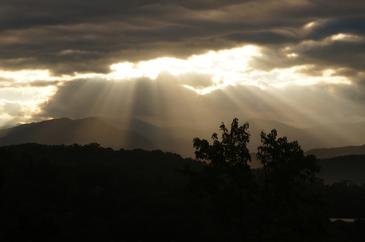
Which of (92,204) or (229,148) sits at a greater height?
(229,148)

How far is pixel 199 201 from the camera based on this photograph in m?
71.1

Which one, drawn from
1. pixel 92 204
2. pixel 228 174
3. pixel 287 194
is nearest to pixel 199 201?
pixel 228 174

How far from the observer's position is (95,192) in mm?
180000

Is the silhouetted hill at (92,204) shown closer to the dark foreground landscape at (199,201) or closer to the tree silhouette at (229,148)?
the dark foreground landscape at (199,201)

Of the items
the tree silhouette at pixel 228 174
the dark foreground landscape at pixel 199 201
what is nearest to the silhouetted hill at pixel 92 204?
the dark foreground landscape at pixel 199 201

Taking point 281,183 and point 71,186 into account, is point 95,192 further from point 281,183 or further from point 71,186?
point 281,183

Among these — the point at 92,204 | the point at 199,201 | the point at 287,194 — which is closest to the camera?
the point at 287,194

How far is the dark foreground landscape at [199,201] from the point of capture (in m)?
53.5

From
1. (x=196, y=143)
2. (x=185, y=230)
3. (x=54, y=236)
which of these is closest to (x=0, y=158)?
(x=185, y=230)

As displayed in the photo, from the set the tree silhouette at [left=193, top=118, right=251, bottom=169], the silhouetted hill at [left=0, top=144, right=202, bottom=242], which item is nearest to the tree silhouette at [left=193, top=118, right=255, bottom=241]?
the tree silhouette at [left=193, top=118, right=251, bottom=169]

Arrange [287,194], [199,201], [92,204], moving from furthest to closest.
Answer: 1. [92,204]
2. [199,201]
3. [287,194]

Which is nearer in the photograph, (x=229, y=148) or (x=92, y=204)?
(x=229, y=148)

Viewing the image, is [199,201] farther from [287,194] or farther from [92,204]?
[92,204]

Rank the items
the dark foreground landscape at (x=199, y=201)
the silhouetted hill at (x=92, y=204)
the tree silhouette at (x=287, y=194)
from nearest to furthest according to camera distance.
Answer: the tree silhouette at (x=287, y=194)
the dark foreground landscape at (x=199, y=201)
the silhouetted hill at (x=92, y=204)
